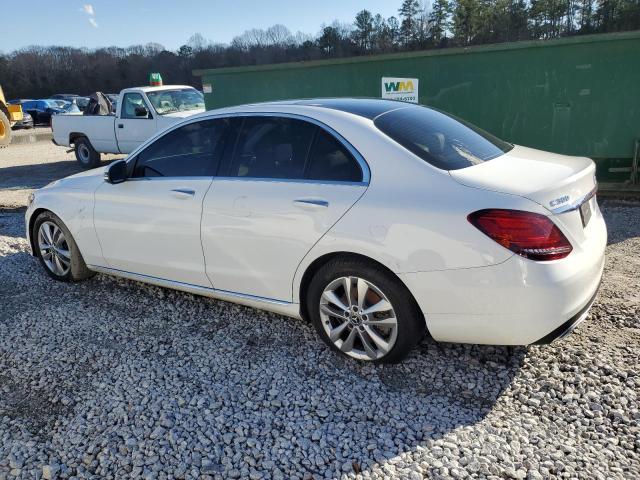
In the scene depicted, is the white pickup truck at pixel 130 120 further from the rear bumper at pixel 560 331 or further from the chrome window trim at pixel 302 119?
the rear bumper at pixel 560 331

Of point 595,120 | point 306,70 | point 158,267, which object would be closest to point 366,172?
point 158,267

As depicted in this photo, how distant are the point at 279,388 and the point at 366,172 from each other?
1.38 meters

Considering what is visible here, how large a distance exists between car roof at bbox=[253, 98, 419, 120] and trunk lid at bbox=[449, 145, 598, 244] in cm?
79

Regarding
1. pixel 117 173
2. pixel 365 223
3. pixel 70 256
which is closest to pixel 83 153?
pixel 70 256

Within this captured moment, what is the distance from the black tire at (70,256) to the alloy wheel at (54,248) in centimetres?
2

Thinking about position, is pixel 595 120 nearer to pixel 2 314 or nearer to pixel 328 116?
pixel 328 116

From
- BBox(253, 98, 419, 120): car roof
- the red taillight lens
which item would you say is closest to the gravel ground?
BBox(253, 98, 419, 120): car roof

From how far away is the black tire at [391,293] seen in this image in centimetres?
294

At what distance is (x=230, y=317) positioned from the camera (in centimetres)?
402

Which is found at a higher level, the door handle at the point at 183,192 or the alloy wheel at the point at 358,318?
the door handle at the point at 183,192

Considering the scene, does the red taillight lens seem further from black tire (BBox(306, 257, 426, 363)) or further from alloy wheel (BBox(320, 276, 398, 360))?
alloy wheel (BBox(320, 276, 398, 360))

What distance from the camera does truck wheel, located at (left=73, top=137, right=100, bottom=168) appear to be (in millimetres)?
12844

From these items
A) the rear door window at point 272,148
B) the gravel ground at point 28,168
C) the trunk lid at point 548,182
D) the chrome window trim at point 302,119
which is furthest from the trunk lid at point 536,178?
→ the gravel ground at point 28,168

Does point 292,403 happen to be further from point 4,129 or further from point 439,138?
point 4,129
